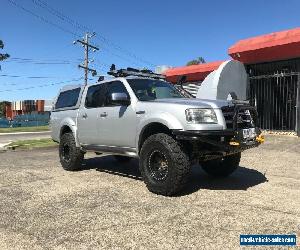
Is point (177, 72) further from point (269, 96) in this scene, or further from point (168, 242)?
point (168, 242)

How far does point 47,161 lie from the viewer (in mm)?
10586

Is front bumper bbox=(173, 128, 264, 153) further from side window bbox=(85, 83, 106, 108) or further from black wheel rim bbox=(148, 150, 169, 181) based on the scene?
side window bbox=(85, 83, 106, 108)

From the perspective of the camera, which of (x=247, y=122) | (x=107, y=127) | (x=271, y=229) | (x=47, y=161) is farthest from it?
(x=47, y=161)

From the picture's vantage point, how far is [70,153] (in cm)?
865

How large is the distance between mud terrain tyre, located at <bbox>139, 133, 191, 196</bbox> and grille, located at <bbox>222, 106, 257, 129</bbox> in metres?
0.87

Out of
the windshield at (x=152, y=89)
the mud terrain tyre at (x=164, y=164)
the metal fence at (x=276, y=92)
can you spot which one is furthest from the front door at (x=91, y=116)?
the metal fence at (x=276, y=92)

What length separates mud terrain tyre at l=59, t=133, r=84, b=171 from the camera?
854cm

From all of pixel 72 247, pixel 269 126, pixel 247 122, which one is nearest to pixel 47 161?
pixel 247 122

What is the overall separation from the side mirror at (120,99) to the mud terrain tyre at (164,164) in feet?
3.20

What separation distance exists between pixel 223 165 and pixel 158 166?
5.55ft

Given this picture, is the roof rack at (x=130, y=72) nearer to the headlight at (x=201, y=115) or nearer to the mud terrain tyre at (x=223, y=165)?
the mud terrain tyre at (x=223, y=165)

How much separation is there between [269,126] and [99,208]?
1276cm

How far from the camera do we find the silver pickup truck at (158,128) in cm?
576

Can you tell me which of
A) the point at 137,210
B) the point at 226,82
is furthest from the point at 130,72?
the point at 226,82
